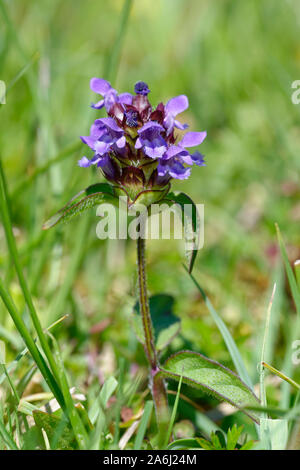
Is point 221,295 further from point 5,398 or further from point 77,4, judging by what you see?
point 77,4

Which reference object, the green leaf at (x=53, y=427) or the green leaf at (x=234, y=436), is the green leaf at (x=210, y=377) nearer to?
the green leaf at (x=234, y=436)

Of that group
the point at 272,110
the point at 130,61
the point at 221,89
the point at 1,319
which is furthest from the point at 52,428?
the point at 130,61

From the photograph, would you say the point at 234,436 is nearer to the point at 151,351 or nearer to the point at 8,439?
the point at 151,351

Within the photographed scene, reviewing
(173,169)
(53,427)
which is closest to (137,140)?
(173,169)

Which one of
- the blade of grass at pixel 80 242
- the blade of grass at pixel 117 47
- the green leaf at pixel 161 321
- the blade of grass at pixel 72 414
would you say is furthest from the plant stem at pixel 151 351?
the blade of grass at pixel 117 47

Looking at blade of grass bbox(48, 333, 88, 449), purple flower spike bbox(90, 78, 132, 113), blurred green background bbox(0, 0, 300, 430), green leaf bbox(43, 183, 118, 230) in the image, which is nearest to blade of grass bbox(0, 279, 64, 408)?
blade of grass bbox(48, 333, 88, 449)

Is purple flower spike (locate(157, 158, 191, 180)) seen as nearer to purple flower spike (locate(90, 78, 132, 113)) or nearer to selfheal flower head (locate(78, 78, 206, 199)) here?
selfheal flower head (locate(78, 78, 206, 199))
